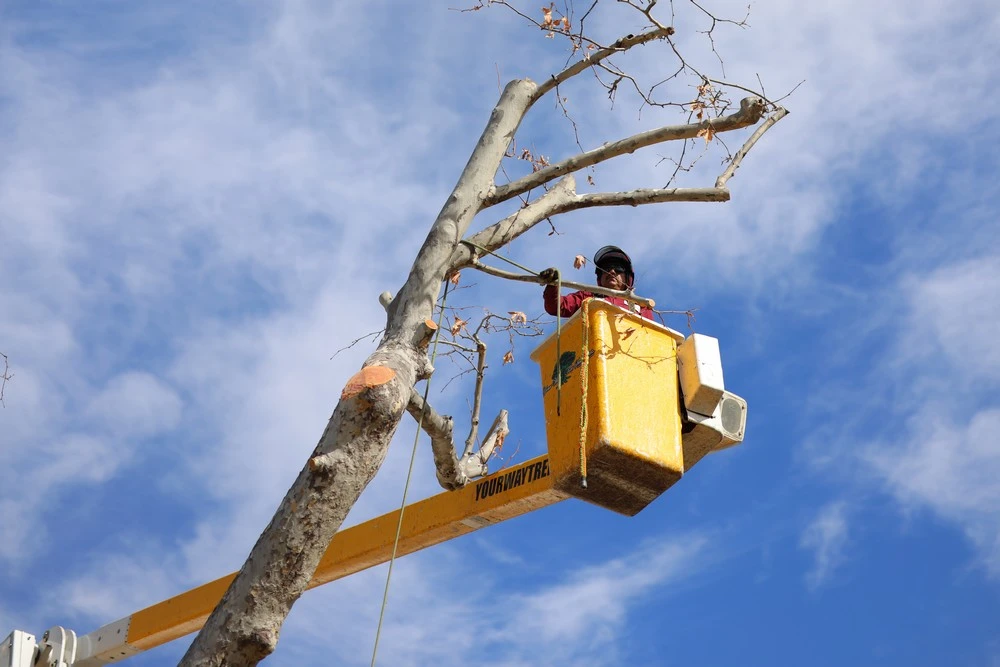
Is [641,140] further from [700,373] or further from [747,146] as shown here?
[700,373]

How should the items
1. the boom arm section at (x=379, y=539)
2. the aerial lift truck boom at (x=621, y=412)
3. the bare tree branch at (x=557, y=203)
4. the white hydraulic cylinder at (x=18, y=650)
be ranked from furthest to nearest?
1. the white hydraulic cylinder at (x=18, y=650)
2. the boom arm section at (x=379, y=539)
3. the bare tree branch at (x=557, y=203)
4. the aerial lift truck boom at (x=621, y=412)

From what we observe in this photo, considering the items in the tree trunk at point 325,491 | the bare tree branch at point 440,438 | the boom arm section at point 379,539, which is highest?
the boom arm section at point 379,539

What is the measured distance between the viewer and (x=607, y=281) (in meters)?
5.65

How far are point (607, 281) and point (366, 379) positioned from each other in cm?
213

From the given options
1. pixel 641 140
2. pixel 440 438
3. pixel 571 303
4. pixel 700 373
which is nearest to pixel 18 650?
pixel 440 438

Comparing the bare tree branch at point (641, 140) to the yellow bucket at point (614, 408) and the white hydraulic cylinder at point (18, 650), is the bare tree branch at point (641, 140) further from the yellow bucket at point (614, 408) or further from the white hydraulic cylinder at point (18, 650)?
the white hydraulic cylinder at point (18, 650)

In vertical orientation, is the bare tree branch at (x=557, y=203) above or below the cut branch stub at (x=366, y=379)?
above

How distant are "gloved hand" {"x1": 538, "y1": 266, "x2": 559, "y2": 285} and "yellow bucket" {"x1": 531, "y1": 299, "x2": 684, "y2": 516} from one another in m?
0.18

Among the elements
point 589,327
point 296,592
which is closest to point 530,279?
point 589,327

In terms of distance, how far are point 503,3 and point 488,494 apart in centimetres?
245

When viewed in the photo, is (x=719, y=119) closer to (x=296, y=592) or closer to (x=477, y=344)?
(x=477, y=344)

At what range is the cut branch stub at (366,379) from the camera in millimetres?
3777

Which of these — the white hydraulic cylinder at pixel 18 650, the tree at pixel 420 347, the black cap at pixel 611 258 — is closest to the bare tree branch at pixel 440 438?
the tree at pixel 420 347

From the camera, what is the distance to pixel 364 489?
3756 millimetres
